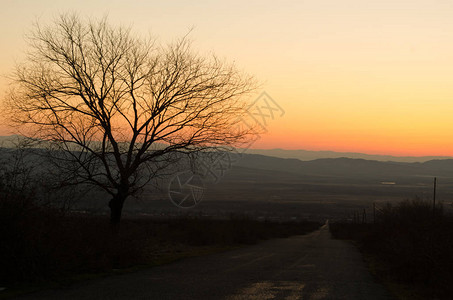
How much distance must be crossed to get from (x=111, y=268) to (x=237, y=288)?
5.32 m

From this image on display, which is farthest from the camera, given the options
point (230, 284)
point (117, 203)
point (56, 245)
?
point (117, 203)

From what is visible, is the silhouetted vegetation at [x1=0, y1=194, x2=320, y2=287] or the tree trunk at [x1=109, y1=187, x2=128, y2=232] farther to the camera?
the tree trunk at [x1=109, y1=187, x2=128, y2=232]

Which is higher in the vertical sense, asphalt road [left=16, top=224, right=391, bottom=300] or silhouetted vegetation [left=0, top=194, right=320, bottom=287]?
silhouetted vegetation [left=0, top=194, right=320, bottom=287]

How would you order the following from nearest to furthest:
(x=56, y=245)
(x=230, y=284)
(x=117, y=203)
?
(x=230, y=284), (x=56, y=245), (x=117, y=203)

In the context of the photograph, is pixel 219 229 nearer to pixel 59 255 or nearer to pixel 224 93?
pixel 224 93

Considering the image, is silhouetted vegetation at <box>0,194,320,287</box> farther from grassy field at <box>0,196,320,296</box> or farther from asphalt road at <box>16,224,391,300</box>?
asphalt road at <box>16,224,391,300</box>

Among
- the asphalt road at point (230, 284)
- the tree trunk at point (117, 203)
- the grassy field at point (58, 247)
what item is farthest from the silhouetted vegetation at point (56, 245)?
the tree trunk at point (117, 203)

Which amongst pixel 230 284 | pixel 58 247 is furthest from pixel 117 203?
pixel 230 284

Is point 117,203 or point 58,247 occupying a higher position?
point 117,203

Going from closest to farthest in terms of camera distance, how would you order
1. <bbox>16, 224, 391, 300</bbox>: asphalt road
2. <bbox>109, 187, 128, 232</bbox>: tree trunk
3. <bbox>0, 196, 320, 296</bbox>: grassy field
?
<bbox>16, 224, 391, 300</bbox>: asphalt road
<bbox>0, 196, 320, 296</bbox>: grassy field
<bbox>109, 187, 128, 232</bbox>: tree trunk

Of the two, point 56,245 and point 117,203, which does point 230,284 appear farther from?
point 117,203

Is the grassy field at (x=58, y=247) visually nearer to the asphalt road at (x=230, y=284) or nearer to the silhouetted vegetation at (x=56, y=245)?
the silhouetted vegetation at (x=56, y=245)

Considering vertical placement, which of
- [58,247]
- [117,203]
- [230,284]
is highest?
[117,203]

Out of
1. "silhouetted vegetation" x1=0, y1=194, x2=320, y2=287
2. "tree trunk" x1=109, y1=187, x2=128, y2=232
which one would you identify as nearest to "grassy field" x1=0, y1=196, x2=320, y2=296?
"silhouetted vegetation" x1=0, y1=194, x2=320, y2=287
